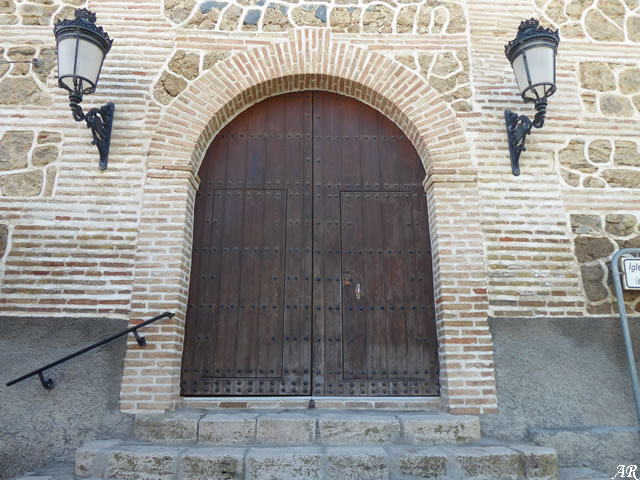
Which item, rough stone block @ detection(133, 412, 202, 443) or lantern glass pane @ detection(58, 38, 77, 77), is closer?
rough stone block @ detection(133, 412, 202, 443)

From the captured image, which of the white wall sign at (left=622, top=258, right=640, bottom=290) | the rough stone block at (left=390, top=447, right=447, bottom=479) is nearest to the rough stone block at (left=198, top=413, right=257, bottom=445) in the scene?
the rough stone block at (left=390, top=447, right=447, bottom=479)

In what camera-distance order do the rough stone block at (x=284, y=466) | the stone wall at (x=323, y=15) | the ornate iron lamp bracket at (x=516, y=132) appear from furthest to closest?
the stone wall at (x=323, y=15), the ornate iron lamp bracket at (x=516, y=132), the rough stone block at (x=284, y=466)

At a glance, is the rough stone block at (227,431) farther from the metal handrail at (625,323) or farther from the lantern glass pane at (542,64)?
the lantern glass pane at (542,64)

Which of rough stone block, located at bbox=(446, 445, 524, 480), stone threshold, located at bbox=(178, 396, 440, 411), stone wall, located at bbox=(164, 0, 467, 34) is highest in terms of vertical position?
stone wall, located at bbox=(164, 0, 467, 34)

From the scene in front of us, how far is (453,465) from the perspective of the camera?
3.12 meters

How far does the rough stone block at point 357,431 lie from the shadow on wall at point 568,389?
2.61 feet

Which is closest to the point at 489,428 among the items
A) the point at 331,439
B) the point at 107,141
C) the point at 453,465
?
the point at 453,465

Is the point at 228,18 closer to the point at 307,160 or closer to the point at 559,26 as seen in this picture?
the point at 307,160

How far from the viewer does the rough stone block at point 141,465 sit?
306cm

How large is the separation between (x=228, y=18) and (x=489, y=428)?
441 centimetres

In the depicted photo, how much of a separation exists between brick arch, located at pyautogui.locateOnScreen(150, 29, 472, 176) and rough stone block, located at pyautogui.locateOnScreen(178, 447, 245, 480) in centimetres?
244

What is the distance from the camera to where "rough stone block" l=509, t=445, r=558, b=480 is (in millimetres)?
A: 3129

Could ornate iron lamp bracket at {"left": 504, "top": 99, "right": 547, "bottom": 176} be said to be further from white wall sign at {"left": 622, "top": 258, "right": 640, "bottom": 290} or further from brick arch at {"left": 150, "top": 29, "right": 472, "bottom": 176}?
white wall sign at {"left": 622, "top": 258, "right": 640, "bottom": 290}

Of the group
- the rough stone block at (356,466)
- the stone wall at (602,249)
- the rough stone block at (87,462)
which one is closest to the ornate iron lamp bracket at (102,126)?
the rough stone block at (87,462)
